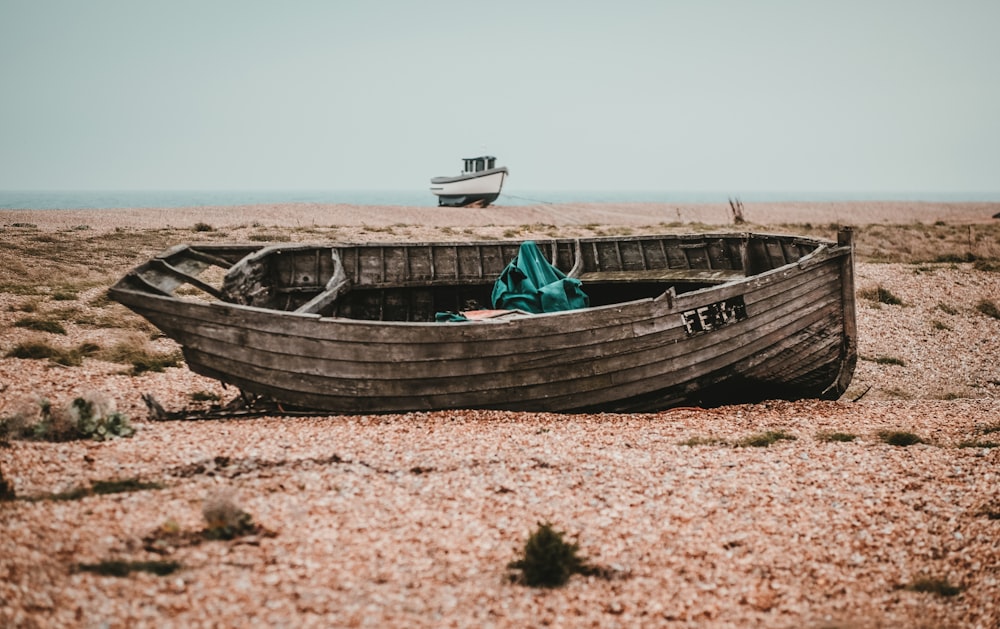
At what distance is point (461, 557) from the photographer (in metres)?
5.62

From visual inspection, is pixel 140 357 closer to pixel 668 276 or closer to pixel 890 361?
pixel 668 276

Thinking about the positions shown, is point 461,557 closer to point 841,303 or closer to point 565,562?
point 565,562

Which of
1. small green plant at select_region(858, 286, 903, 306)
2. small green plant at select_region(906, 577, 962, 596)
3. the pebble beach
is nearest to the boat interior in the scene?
the pebble beach

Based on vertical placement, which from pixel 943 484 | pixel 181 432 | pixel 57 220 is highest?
pixel 57 220

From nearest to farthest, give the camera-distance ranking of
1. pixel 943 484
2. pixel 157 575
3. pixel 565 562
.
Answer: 1. pixel 157 575
2. pixel 565 562
3. pixel 943 484

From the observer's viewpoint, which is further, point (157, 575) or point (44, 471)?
point (44, 471)

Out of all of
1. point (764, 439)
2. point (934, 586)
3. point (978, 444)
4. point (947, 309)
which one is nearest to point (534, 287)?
point (764, 439)

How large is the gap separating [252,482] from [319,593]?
2.02 meters

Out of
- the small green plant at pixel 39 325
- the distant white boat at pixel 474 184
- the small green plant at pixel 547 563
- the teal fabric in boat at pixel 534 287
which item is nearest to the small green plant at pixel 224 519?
the small green plant at pixel 547 563

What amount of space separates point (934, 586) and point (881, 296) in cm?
1508

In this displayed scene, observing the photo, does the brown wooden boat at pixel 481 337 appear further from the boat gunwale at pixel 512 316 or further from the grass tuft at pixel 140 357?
the grass tuft at pixel 140 357

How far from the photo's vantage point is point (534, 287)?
11.7m

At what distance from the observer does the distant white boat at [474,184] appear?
51.7 metres

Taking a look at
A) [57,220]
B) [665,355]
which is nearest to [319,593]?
[665,355]
